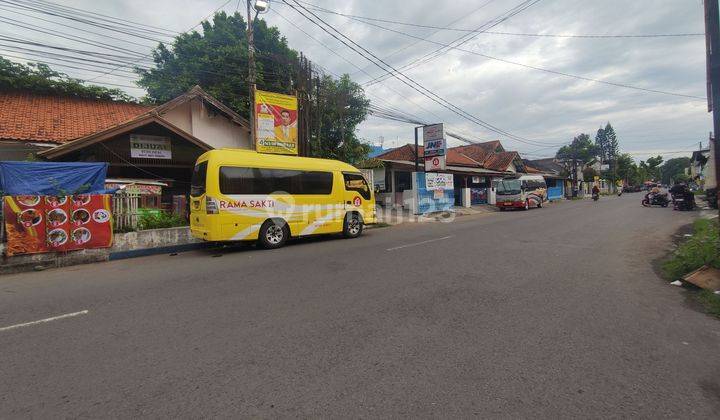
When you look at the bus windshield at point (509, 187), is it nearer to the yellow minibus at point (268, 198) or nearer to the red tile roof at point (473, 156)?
the red tile roof at point (473, 156)

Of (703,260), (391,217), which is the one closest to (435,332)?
(703,260)

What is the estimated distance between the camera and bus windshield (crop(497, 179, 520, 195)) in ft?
79.7

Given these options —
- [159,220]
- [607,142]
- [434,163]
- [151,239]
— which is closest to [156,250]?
[151,239]

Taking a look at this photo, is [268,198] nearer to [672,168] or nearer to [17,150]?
[17,150]

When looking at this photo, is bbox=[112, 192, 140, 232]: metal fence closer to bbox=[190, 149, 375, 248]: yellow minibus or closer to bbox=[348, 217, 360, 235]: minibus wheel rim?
bbox=[190, 149, 375, 248]: yellow minibus

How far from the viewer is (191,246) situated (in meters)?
10.2

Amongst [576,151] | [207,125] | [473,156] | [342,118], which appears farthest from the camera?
[576,151]

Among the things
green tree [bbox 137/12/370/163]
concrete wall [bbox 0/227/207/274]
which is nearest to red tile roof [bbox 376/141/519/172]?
green tree [bbox 137/12/370/163]

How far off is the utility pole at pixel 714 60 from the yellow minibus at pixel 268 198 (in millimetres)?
8676

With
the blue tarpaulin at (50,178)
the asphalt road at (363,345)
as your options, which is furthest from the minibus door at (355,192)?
the blue tarpaulin at (50,178)

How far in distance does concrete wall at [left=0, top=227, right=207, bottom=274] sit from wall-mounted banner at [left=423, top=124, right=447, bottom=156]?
49.6ft

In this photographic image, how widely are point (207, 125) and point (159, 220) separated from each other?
25.7ft

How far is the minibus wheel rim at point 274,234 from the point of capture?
943 cm

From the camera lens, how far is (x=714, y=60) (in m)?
5.97
